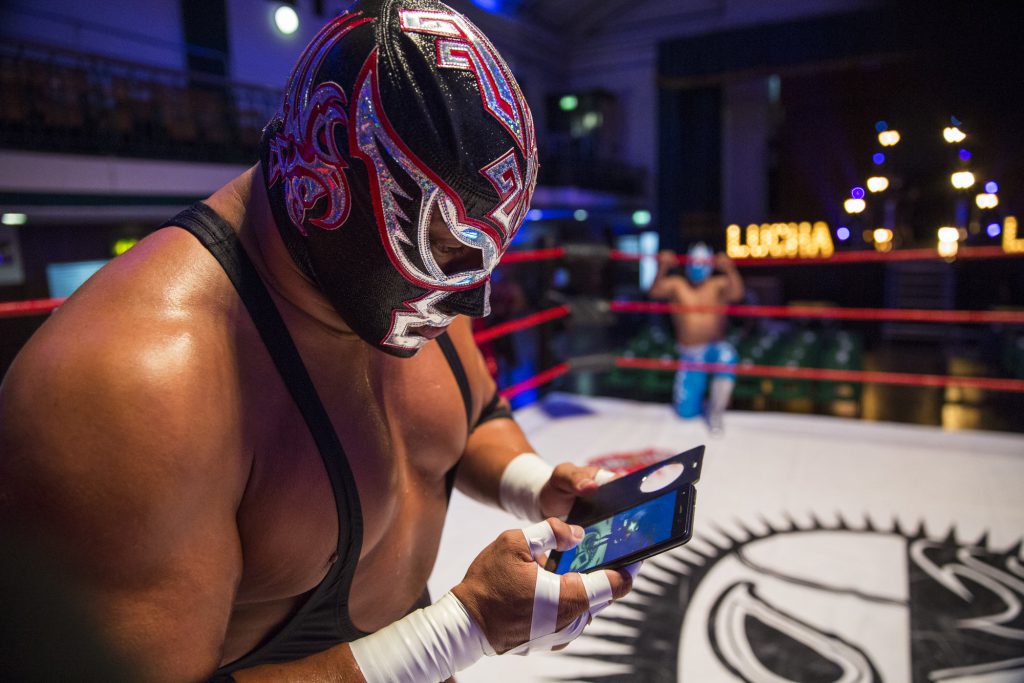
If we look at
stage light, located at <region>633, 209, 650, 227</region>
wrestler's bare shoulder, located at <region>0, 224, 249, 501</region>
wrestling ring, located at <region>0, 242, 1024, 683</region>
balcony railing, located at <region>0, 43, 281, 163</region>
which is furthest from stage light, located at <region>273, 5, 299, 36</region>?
stage light, located at <region>633, 209, 650, 227</region>

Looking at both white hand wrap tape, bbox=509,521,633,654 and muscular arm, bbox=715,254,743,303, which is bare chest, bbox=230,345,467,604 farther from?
muscular arm, bbox=715,254,743,303

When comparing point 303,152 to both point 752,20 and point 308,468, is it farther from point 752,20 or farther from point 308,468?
point 752,20

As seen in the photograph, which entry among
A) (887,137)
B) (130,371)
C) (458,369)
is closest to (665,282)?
(887,137)

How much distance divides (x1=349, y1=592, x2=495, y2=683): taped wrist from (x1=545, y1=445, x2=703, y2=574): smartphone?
0.19 meters

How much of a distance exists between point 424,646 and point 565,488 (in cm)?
36

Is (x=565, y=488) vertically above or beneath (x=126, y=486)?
beneath

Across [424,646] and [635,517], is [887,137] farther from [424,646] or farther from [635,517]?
[424,646]

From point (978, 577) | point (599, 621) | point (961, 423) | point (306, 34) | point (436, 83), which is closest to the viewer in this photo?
A: point (436, 83)

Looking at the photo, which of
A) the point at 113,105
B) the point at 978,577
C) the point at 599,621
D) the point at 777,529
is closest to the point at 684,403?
the point at 777,529

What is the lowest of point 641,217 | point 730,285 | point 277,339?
point 277,339

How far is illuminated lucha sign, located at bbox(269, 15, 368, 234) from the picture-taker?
0.64 m

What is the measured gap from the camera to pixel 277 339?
27.5 inches

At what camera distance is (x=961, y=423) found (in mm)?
4992

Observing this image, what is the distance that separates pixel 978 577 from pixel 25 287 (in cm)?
785
